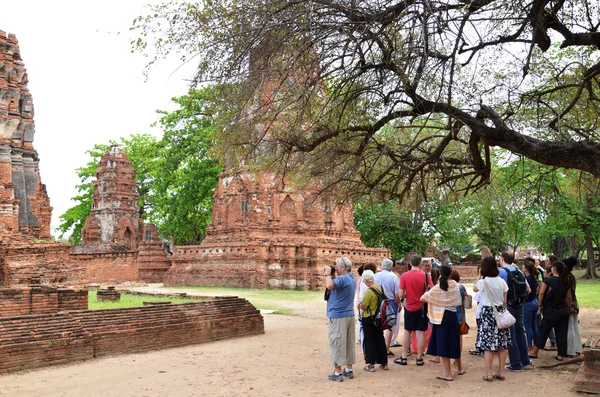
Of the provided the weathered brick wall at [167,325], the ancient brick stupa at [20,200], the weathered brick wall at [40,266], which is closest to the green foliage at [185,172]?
the ancient brick stupa at [20,200]

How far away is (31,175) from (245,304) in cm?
1859

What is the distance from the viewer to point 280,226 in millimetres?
25141

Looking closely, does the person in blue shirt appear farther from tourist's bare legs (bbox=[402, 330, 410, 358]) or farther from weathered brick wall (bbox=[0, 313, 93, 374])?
weathered brick wall (bbox=[0, 313, 93, 374])

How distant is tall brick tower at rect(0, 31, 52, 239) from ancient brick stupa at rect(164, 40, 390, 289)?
20.2ft

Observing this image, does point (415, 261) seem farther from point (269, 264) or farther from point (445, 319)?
point (269, 264)

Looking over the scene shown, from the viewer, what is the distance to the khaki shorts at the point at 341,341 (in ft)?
24.4

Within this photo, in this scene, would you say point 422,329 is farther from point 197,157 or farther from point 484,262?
point 197,157

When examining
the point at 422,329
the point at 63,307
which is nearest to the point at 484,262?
the point at 422,329

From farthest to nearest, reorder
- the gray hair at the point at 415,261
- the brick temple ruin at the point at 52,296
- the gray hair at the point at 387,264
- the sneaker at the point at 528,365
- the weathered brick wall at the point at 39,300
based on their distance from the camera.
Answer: the weathered brick wall at the point at 39,300 → the gray hair at the point at 387,264 → the gray hair at the point at 415,261 → the brick temple ruin at the point at 52,296 → the sneaker at the point at 528,365

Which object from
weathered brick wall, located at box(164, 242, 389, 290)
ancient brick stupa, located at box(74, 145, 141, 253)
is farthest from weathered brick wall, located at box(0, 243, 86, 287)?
ancient brick stupa, located at box(74, 145, 141, 253)

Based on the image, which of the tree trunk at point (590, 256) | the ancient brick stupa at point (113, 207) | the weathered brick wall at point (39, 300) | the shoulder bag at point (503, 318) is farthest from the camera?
the ancient brick stupa at point (113, 207)

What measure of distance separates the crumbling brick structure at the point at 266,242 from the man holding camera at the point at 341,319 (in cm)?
1519

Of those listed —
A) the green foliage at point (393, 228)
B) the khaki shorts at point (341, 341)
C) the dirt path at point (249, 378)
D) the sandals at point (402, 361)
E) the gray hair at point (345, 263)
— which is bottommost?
the dirt path at point (249, 378)

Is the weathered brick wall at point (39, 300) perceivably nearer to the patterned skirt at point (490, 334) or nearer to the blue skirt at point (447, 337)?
the blue skirt at point (447, 337)
